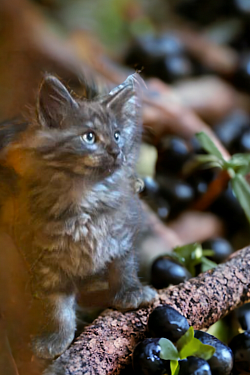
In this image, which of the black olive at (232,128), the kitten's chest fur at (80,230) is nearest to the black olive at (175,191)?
the black olive at (232,128)

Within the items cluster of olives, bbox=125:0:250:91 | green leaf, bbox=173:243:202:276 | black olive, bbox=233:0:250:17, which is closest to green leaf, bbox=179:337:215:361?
green leaf, bbox=173:243:202:276

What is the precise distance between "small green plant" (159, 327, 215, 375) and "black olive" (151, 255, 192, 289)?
0.51 ft

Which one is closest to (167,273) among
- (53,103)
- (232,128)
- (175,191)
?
(175,191)

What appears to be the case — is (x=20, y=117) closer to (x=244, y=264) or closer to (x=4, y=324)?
(x=4, y=324)

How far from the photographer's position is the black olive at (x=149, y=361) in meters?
0.48

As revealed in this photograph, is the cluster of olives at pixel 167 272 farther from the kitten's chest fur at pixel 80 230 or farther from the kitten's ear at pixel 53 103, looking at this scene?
the kitten's ear at pixel 53 103

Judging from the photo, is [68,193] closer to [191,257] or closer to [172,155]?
[191,257]

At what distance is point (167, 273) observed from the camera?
2.12 feet

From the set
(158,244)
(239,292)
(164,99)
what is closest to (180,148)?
(164,99)

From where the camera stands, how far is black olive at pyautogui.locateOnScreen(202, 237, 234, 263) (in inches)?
30.4

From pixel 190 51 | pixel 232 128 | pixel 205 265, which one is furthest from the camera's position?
pixel 190 51

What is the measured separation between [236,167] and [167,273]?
0.86 ft

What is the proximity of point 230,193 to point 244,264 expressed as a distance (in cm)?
25

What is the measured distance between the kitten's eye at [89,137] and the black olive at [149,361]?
232 mm
